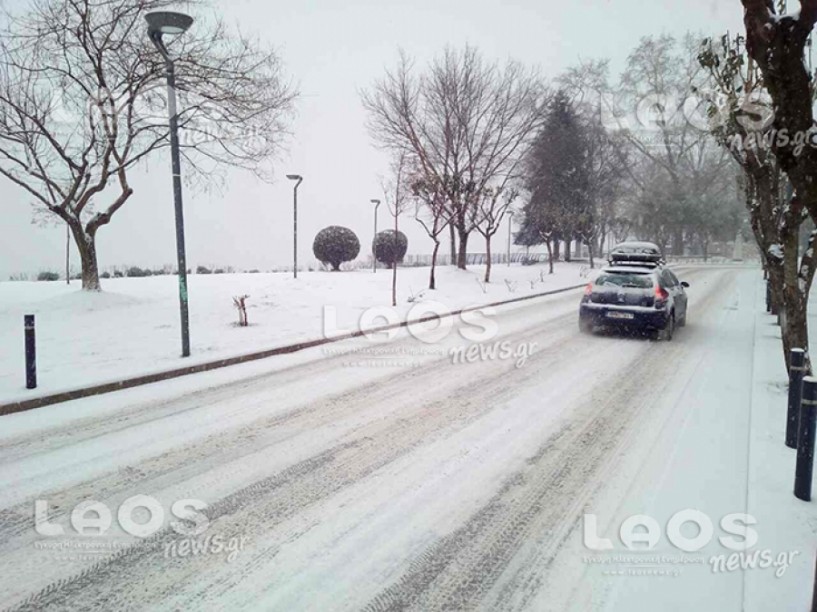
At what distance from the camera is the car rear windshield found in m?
11.0

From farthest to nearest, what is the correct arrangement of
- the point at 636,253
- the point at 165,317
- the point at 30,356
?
the point at 636,253 → the point at 165,317 → the point at 30,356

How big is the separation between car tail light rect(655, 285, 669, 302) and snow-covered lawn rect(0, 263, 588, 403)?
6233 mm

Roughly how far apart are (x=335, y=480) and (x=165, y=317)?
376 inches

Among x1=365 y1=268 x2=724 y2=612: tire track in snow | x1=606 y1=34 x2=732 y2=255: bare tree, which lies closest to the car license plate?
x1=365 y1=268 x2=724 y2=612: tire track in snow

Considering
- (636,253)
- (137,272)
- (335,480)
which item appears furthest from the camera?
(137,272)

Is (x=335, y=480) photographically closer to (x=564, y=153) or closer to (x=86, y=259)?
(x=86, y=259)

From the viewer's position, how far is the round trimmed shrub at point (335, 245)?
27125 millimetres

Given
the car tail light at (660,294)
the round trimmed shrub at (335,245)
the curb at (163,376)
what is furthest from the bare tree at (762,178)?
the round trimmed shrub at (335,245)

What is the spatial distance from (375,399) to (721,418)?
13.4 ft

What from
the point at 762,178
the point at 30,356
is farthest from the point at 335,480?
the point at 762,178

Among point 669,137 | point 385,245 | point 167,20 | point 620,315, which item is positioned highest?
point 669,137

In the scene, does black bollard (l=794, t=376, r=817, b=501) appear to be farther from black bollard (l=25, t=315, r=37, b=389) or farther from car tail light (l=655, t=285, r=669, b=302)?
black bollard (l=25, t=315, r=37, b=389)

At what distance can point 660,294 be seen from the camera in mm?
10781

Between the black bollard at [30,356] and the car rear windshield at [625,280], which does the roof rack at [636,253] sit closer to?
the car rear windshield at [625,280]
